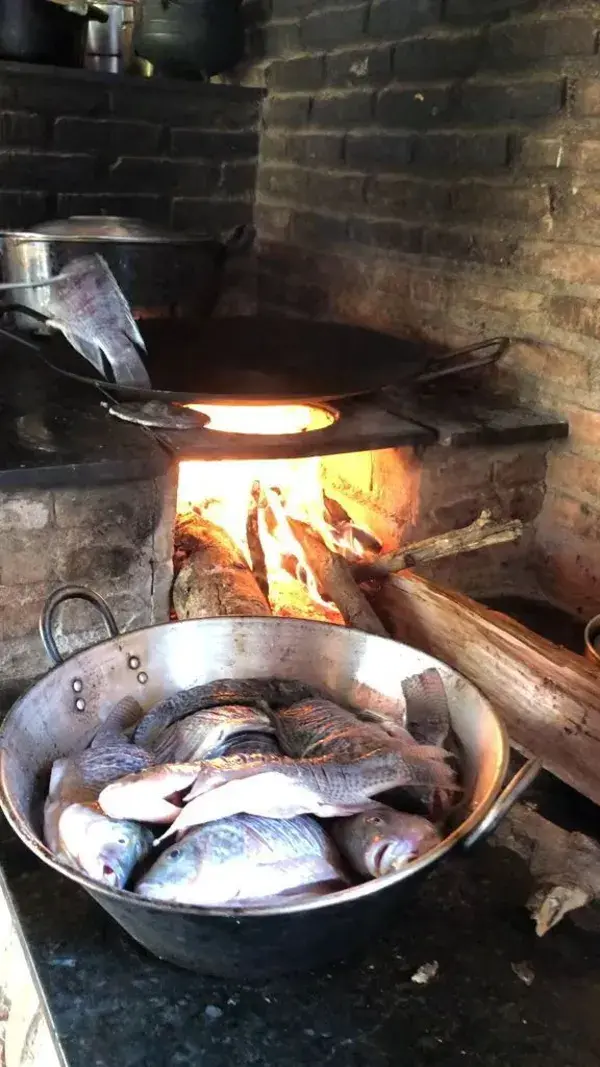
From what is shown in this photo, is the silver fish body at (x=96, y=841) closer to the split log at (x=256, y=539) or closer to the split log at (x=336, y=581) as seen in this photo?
the split log at (x=336, y=581)

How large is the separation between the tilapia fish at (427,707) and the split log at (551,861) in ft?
0.80

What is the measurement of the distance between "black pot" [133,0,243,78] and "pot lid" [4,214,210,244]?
805mm

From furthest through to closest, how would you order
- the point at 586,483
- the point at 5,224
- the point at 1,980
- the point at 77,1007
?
the point at 5,224
the point at 586,483
the point at 1,980
the point at 77,1007

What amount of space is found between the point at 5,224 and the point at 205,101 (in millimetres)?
736

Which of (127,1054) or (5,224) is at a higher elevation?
(5,224)

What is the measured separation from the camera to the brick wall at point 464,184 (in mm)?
1989

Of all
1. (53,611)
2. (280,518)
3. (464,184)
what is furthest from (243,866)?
(464,184)

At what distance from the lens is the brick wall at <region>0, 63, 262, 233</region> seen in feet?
8.82

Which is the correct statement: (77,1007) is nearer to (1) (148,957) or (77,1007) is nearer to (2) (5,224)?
(1) (148,957)

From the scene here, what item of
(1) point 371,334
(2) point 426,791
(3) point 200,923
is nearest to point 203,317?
(1) point 371,334

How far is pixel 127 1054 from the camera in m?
1.03

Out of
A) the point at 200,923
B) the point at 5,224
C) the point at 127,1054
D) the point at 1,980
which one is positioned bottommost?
the point at 1,980

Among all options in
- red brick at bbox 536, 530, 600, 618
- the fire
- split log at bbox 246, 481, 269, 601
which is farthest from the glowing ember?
red brick at bbox 536, 530, 600, 618

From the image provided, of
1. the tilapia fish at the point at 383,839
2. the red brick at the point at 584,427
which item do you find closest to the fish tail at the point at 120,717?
the tilapia fish at the point at 383,839
